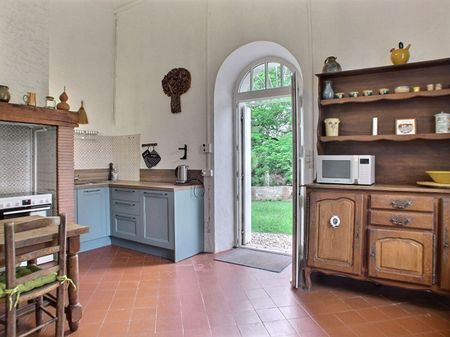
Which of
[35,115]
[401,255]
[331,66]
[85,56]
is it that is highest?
[85,56]

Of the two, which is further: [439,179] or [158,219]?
[158,219]

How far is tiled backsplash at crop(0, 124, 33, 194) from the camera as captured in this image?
10.9 feet

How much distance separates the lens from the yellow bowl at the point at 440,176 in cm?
240

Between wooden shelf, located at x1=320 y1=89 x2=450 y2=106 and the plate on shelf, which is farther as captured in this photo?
wooden shelf, located at x1=320 y1=89 x2=450 y2=106

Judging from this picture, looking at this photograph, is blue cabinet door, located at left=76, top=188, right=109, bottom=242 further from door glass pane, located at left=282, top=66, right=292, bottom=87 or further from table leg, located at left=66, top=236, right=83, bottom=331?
door glass pane, located at left=282, top=66, right=292, bottom=87

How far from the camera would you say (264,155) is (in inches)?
181

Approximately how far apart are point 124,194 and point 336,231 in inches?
105

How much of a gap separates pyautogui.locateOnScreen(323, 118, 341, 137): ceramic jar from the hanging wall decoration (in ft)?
6.40

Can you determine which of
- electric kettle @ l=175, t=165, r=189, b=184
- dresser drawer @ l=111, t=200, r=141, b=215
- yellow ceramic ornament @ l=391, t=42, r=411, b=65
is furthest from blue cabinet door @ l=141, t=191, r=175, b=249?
yellow ceramic ornament @ l=391, t=42, r=411, b=65

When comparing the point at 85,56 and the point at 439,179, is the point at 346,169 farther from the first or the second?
the point at 85,56

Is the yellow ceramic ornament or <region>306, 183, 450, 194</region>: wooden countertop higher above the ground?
the yellow ceramic ornament

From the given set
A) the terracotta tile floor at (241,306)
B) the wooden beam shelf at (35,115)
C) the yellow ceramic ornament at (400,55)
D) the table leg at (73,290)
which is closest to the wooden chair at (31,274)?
the table leg at (73,290)

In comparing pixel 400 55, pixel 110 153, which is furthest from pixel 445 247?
pixel 110 153

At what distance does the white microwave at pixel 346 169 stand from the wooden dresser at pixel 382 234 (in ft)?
0.35
